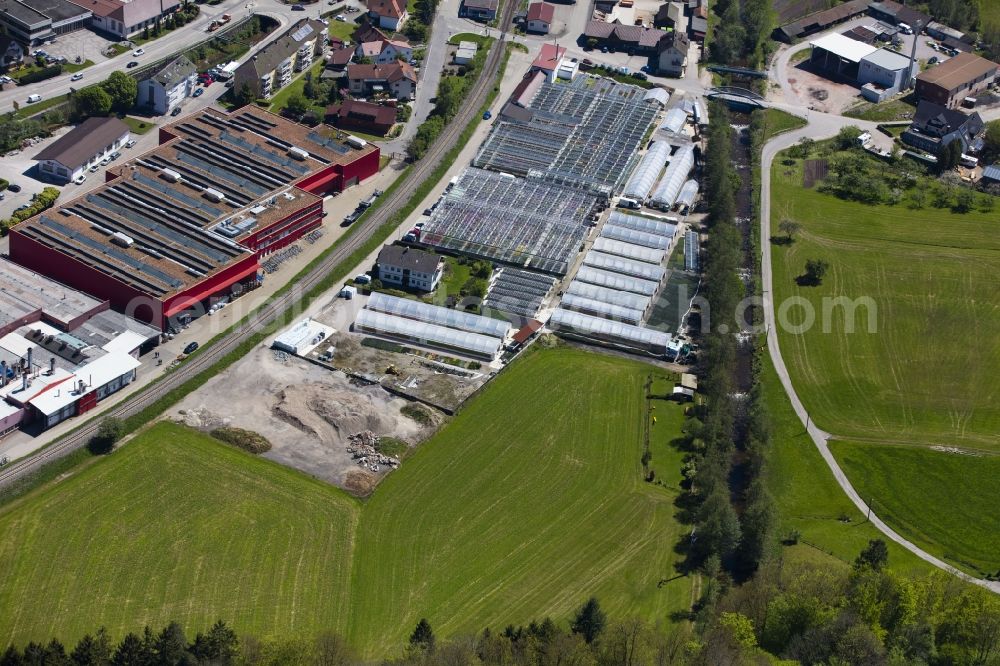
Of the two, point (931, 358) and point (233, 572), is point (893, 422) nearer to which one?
point (931, 358)

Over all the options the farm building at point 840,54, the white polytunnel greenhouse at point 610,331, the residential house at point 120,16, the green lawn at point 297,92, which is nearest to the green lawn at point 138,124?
the green lawn at point 297,92

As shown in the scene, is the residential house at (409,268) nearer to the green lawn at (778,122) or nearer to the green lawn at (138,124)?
the green lawn at (138,124)

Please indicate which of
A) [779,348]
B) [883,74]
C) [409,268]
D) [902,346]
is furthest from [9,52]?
[883,74]

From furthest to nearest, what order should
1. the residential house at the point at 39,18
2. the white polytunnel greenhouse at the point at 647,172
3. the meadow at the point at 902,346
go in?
the residential house at the point at 39,18 < the white polytunnel greenhouse at the point at 647,172 < the meadow at the point at 902,346

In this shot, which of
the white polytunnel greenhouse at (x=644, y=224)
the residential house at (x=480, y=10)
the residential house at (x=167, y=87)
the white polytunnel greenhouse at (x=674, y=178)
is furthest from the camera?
the residential house at (x=480, y=10)

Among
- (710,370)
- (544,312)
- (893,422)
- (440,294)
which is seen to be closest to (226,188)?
(440,294)

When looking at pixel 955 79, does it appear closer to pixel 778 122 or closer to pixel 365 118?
pixel 778 122
